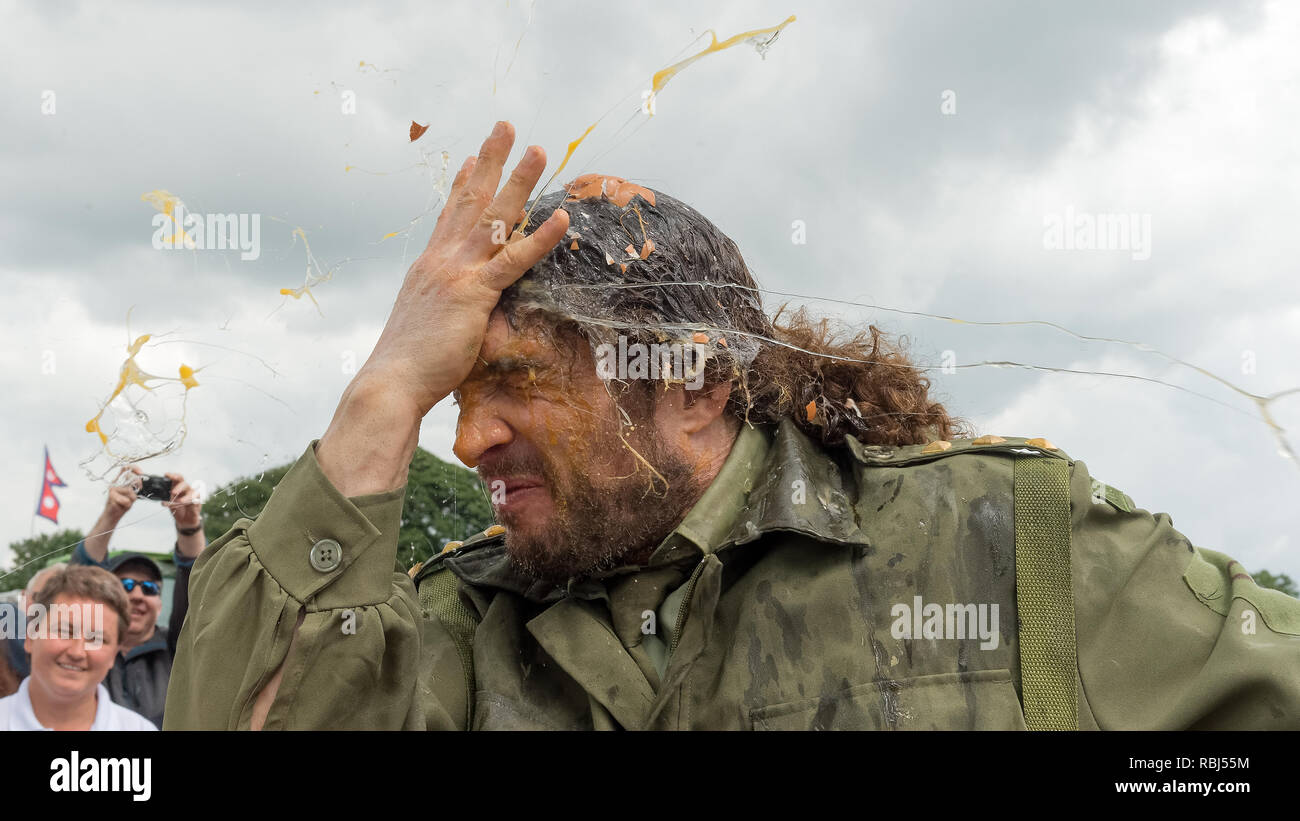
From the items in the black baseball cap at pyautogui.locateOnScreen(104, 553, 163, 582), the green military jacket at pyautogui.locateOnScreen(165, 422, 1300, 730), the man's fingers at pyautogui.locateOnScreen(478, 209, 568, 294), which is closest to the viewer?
the green military jacket at pyautogui.locateOnScreen(165, 422, 1300, 730)

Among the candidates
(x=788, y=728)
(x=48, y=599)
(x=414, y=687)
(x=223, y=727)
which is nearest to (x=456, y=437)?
(x=414, y=687)

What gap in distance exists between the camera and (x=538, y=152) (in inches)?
126

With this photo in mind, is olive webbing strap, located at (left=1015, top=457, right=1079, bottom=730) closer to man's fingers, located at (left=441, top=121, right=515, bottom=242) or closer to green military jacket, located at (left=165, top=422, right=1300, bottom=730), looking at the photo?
green military jacket, located at (left=165, top=422, right=1300, bottom=730)

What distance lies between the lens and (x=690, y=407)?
359cm

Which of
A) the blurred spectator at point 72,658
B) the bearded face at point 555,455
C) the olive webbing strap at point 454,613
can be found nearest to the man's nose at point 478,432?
the bearded face at point 555,455

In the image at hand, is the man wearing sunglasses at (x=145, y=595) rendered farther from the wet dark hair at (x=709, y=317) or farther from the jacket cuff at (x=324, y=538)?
the wet dark hair at (x=709, y=317)

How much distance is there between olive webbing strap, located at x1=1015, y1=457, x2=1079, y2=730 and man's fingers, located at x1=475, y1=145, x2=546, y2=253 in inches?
68.2

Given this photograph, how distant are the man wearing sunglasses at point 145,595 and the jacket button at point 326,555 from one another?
114 inches

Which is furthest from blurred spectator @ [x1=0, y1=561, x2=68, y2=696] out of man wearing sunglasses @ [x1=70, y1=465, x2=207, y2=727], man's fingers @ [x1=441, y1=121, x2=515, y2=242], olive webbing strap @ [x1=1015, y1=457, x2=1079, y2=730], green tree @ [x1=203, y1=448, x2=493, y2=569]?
olive webbing strap @ [x1=1015, y1=457, x2=1079, y2=730]

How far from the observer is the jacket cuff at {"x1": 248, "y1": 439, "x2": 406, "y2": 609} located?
2865mm

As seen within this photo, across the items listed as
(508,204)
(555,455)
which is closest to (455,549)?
(555,455)

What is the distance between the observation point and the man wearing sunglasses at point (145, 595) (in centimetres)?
585

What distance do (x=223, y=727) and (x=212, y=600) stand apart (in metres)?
0.35

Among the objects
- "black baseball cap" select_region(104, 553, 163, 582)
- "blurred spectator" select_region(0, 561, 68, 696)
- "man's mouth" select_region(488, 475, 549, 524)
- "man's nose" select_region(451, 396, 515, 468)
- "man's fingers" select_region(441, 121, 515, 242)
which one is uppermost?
"man's fingers" select_region(441, 121, 515, 242)
